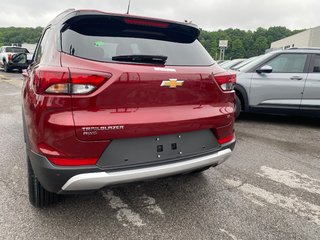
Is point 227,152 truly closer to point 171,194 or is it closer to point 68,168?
point 171,194

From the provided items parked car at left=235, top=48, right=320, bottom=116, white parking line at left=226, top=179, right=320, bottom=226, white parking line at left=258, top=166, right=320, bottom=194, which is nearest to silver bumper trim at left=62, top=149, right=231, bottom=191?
white parking line at left=226, top=179, right=320, bottom=226

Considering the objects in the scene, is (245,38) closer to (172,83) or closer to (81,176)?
(172,83)

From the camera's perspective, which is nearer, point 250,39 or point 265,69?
point 265,69

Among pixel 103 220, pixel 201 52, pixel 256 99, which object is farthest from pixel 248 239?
pixel 256 99

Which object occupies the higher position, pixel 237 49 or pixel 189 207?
pixel 237 49

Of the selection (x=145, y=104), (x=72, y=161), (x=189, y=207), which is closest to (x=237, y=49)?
(x=189, y=207)

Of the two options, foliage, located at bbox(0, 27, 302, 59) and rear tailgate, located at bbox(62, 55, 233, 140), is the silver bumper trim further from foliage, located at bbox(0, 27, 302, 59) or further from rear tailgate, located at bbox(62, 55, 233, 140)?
foliage, located at bbox(0, 27, 302, 59)

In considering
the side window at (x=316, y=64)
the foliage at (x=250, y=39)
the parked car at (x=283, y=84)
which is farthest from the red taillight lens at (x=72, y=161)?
the foliage at (x=250, y=39)

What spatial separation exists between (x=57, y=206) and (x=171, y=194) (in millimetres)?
1052

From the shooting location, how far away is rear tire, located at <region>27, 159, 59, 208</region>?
2393 millimetres

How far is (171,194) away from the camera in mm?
2889

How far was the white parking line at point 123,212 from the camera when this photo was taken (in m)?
2.39

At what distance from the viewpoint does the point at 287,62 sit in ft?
19.4

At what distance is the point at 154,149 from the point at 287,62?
15.7 feet
